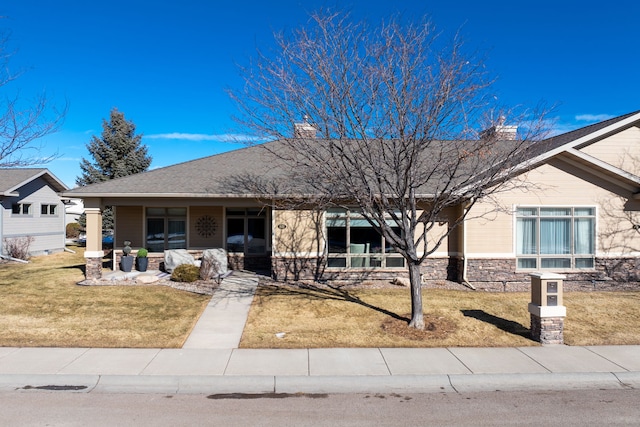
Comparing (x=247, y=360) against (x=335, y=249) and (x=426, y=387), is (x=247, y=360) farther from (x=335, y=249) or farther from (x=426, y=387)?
(x=335, y=249)

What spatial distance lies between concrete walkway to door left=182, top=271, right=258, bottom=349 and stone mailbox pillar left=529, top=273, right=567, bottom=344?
5.78 m

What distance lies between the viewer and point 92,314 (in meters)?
9.89

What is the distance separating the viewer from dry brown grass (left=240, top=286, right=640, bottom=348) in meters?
8.41

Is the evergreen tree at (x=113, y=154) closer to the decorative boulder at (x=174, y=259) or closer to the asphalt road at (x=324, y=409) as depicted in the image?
the decorative boulder at (x=174, y=259)

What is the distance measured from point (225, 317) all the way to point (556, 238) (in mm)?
10919

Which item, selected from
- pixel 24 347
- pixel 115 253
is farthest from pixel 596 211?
pixel 115 253

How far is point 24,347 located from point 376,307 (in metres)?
7.34

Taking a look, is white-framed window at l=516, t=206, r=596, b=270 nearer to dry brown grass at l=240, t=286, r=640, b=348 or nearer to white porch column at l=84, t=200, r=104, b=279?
dry brown grass at l=240, t=286, r=640, b=348

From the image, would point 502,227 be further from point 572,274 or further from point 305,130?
point 305,130

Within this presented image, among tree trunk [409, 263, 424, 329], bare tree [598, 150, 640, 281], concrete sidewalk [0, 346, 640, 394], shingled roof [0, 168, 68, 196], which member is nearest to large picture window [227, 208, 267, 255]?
tree trunk [409, 263, 424, 329]

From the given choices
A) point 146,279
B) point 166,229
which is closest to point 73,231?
point 166,229

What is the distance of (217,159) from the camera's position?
17203mm

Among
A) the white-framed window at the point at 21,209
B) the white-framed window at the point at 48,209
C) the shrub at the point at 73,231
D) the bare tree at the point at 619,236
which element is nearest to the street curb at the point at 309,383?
the bare tree at the point at 619,236

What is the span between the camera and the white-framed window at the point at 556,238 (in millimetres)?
14164
